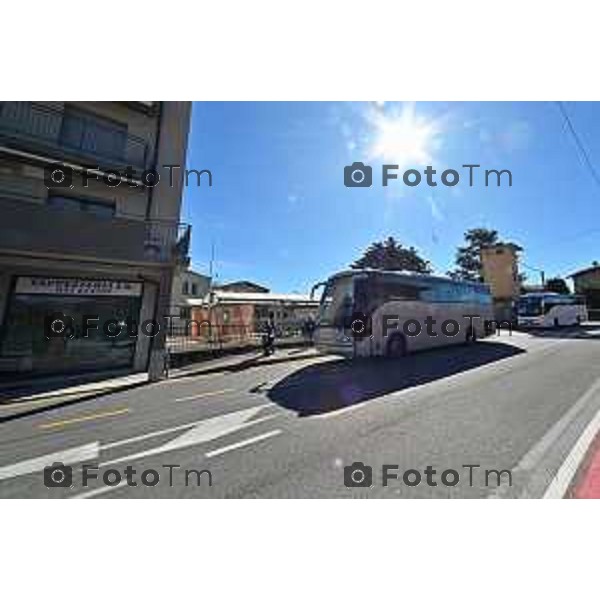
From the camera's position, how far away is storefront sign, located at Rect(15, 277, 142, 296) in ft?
40.7

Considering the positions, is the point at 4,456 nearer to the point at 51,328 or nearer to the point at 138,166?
the point at 51,328

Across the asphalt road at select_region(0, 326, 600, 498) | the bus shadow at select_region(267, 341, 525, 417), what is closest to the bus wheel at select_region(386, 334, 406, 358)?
the bus shadow at select_region(267, 341, 525, 417)

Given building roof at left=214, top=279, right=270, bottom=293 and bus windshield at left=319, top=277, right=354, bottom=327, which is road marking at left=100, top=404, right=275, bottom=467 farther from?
building roof at left=214, top=279, right=270, bottom=293

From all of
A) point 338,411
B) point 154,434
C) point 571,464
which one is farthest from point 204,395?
point 571,464

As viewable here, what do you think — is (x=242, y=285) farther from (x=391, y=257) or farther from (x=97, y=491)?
(x=97, y=491)

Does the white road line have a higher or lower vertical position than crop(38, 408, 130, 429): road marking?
higher

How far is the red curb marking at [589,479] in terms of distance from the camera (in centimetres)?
380

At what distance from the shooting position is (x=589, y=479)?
4113mm

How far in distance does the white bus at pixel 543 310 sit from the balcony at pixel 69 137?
83.0 ft

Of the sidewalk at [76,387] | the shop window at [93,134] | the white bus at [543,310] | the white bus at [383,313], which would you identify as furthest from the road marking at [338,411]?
the white bus at [543,310]

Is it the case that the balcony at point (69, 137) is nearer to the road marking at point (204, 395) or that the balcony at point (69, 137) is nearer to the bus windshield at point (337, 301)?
the bus windshield at point (337, 301)

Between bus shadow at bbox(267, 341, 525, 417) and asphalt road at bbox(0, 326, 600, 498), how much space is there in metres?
0.07

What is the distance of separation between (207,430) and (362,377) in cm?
480

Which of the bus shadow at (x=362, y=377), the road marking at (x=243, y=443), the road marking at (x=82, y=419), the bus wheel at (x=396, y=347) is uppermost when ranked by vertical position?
the bus wheel at (x=396, y=347)
